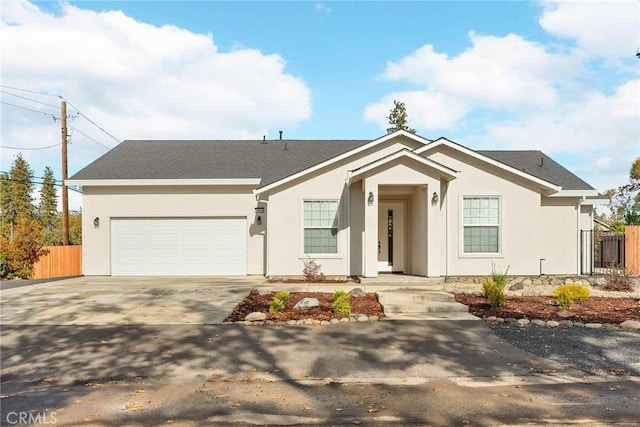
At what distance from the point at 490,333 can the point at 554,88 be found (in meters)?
13.1

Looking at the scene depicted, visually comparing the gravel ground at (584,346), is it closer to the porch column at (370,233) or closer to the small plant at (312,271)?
the porch column at (370,233)

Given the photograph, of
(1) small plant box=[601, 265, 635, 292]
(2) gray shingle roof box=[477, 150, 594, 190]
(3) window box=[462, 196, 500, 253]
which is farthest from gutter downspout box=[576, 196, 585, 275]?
(3) window box=[462, 196, 500, 253]

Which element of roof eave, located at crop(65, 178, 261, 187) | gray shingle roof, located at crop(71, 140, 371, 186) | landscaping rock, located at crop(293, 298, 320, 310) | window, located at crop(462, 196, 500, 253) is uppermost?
gray shingle roof, located at crop(71, 140, 371, 186)

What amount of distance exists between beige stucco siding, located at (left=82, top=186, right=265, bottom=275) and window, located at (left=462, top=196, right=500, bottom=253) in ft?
23.7

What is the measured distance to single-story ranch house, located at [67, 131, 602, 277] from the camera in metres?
13.3

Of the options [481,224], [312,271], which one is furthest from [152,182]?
[481,224]

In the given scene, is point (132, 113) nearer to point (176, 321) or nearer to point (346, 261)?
point (346, 261)

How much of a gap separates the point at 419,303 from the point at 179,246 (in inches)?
389

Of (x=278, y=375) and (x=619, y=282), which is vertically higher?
(x=619, y=282)

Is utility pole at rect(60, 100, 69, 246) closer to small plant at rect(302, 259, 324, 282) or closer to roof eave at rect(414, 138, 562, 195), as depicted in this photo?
small plant at rect(302, 259, 324, 282)

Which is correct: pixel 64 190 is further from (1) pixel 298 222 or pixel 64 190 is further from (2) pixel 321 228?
(2) pixel 321 228

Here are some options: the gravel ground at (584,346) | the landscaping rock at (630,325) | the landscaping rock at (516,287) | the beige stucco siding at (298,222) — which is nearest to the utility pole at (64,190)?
the beige stucco siding at (298,222)

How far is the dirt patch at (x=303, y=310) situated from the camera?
27.9 ft

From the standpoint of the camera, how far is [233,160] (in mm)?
17297
